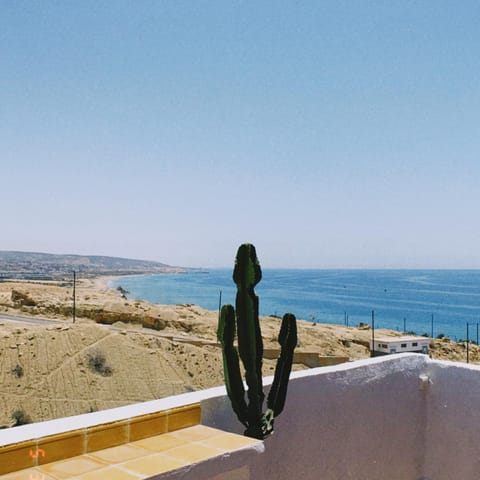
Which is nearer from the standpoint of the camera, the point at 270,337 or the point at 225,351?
the point at 225,351

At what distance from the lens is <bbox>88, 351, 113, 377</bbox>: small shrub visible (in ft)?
76.4

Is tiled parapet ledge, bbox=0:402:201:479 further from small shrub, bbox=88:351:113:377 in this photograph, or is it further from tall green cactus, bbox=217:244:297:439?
small shrub, bbox=88:351:113:377

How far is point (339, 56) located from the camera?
1519 centimetres

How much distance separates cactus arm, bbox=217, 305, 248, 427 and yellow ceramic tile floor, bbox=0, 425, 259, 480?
0.33 metres

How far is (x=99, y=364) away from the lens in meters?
23.6

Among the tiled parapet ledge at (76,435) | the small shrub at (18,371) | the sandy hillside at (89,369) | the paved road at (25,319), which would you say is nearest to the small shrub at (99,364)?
the sandy hillside at (89,369)

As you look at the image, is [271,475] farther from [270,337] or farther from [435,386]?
[270,337]

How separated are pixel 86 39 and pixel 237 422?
1319 centimetres

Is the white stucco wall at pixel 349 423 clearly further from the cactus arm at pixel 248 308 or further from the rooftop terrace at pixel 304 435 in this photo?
the cactus arm at pixel 248 308

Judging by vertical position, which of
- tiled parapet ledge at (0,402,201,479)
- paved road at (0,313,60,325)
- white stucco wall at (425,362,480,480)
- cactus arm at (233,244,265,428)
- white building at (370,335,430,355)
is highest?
cactus arm at (233,244,265,428)

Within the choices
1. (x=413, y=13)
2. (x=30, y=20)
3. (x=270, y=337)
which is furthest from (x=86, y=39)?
(x=270, y=337)

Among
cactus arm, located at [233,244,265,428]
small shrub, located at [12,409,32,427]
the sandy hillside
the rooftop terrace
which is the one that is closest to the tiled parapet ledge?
the rooftop terrace

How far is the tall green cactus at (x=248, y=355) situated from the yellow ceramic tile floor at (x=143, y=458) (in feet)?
1.21

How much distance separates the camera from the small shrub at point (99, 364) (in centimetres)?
2330
